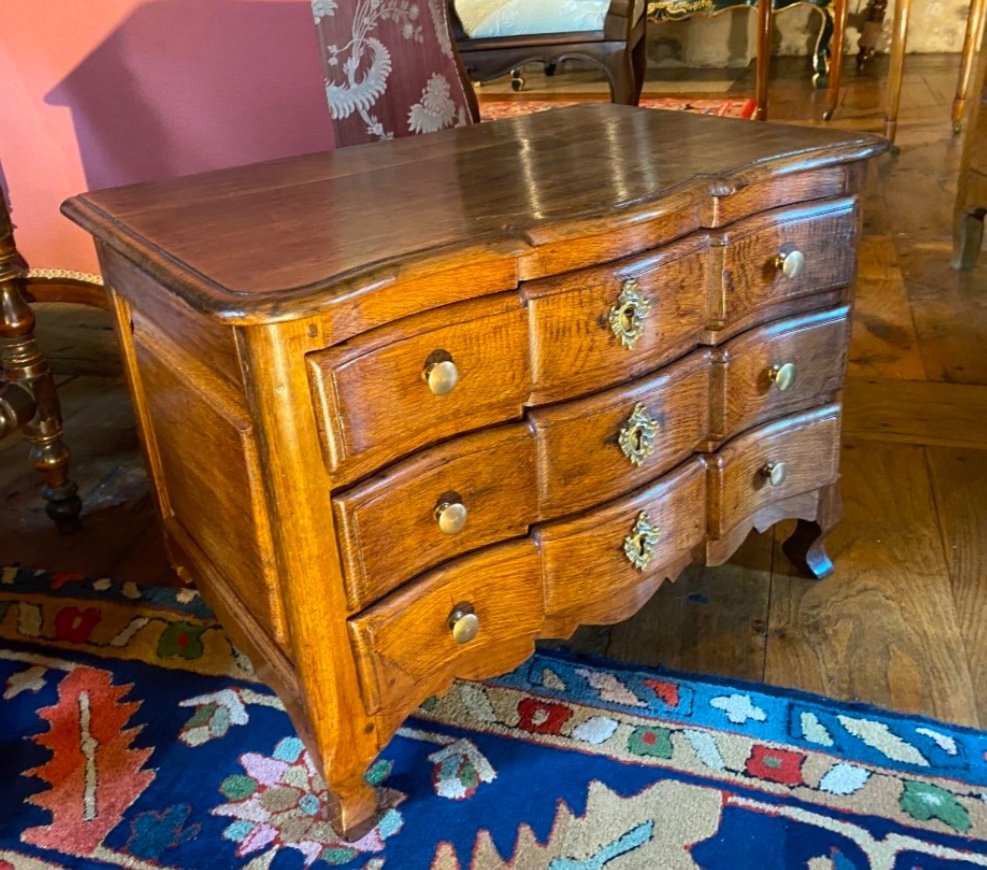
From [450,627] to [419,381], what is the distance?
24cm

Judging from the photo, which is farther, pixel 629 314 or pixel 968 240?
pixel 968 240

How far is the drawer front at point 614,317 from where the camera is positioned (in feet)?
2.66

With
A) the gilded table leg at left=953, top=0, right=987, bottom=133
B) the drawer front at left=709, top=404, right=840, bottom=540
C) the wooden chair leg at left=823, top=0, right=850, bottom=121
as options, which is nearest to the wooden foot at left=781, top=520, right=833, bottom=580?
the drawer front at left=709, top=404, right=840, bottom=540

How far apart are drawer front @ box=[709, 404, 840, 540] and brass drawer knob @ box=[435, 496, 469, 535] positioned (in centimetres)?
30

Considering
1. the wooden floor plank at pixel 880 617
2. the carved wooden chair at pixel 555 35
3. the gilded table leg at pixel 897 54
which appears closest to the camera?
the wooden floor plank at pixel 880 617

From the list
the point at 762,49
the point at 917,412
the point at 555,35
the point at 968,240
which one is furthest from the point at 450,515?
the point at 762,49

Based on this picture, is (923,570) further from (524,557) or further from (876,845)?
(524,557)

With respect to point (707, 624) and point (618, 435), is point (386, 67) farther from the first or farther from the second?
point (707, 624)

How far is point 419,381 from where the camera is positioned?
76cm

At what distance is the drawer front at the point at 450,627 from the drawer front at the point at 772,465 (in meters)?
0.24

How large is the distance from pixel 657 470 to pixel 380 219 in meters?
0.36

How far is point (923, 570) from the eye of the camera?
1.23 meters

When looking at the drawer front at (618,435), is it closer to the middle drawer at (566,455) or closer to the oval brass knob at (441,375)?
the middle drawer at (566,455)

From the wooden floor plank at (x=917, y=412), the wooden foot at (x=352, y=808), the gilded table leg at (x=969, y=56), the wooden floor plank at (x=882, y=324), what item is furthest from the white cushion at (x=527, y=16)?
the wooden foot at (x=352, y=808)
